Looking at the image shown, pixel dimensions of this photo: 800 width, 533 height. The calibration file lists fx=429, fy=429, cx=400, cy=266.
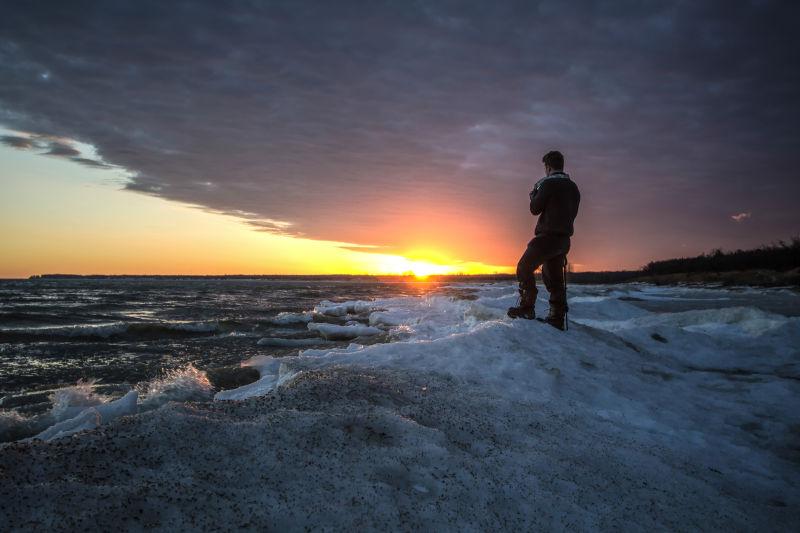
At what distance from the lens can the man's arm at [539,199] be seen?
6738 mm

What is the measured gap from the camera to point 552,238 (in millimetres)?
6867

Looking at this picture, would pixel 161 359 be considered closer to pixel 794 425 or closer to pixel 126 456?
pixel 126 456

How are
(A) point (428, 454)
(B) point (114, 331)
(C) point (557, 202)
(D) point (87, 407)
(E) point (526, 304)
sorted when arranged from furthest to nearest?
(B) point (114, 331) < (E) point (526, 304) < (C) point (557, 202) < (D) point (87, 407) < (A) point (428, 454)

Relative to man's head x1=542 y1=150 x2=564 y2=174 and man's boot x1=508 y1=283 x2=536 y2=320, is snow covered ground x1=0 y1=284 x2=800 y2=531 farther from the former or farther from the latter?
man's head x1=542 y1=150 x2=564 y2=174

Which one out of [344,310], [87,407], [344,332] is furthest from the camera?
[344,310]

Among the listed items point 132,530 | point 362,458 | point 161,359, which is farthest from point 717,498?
point 161,359

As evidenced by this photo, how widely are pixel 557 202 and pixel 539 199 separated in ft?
0.90

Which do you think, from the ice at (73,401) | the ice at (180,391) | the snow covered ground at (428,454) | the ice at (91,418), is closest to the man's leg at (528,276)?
the snow covered ground at (428,454)

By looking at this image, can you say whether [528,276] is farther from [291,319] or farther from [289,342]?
[291,319]

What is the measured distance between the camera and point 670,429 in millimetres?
3250

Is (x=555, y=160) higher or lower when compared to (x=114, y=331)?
higher

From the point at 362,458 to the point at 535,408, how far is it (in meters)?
1.70

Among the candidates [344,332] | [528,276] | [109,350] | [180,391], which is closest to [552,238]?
[528,276]

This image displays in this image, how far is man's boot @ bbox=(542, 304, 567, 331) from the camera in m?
6.39
